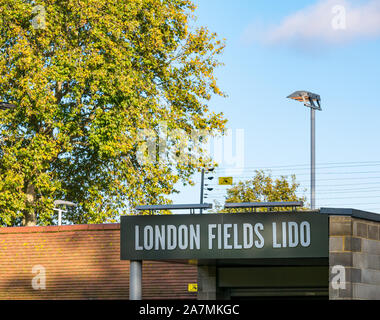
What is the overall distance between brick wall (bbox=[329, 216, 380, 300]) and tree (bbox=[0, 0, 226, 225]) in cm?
2135

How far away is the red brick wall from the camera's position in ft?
70.7

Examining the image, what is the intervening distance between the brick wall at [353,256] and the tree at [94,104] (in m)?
21.3

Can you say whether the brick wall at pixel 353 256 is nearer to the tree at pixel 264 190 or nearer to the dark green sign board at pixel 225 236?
the dark green sign board at pixel 225 236

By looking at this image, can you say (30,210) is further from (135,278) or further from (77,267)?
(135,278)

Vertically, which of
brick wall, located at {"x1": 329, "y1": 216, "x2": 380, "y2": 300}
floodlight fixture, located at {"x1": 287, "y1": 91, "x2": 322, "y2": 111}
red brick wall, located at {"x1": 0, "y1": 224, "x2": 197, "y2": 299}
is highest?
floodlight fixture, located at {"x1": 287, "y1": 91, "x2": 322, "y2": 111}

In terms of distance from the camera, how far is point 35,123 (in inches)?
1350

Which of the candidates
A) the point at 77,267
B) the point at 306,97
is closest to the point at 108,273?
the point at 77,267

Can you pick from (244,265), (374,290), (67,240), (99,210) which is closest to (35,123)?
(99,210)

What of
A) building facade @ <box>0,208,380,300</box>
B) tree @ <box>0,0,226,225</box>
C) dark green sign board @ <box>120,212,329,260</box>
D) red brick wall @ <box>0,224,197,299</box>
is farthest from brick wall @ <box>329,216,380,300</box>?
tree @ <box>0,0,226,225</box>

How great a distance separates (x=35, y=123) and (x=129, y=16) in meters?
6.31

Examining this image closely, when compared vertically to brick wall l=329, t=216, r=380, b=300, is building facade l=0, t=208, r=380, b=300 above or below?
below

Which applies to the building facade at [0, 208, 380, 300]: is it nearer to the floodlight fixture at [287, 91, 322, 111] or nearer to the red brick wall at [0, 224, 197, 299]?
the red brick wall at [0, 224, 197, 299]

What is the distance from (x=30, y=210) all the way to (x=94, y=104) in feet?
17.8

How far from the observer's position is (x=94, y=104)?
34188 millimetres
